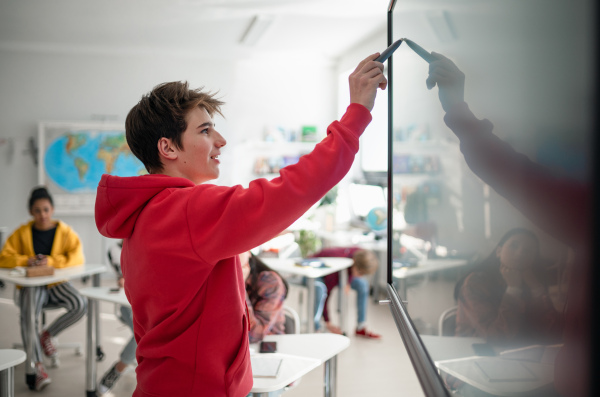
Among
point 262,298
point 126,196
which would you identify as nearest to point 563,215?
point 126,196

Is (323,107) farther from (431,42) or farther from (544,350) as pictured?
(544,350)

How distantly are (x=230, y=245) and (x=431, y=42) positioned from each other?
590mm

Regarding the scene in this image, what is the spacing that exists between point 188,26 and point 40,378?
4131mm

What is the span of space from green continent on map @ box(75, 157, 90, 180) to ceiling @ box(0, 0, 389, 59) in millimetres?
1546

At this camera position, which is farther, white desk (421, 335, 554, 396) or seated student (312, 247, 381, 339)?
seated student (312, 247, 381, 339)

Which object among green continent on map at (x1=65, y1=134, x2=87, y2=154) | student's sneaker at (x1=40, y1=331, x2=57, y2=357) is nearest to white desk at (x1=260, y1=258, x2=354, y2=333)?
student's sneaker at (x1=40, y1=331, x2=57, y2=357)

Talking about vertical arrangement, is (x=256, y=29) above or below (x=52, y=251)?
above

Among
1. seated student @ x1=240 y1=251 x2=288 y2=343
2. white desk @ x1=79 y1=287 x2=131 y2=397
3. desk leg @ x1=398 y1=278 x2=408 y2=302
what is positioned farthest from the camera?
white desk @ x1=79 y1=287 x2=131 y2=397

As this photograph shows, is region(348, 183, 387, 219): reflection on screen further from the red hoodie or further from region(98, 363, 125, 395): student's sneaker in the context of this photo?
the red hoodie

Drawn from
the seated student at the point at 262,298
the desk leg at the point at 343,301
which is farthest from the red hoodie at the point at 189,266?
the desk leg at the point at 343,301

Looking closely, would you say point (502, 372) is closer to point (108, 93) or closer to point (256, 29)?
point (256, 29)

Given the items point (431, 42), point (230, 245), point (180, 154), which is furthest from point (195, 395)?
point (431, 42)

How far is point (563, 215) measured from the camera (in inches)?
18.3

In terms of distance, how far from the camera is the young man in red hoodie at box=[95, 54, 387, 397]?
3.09 ft
